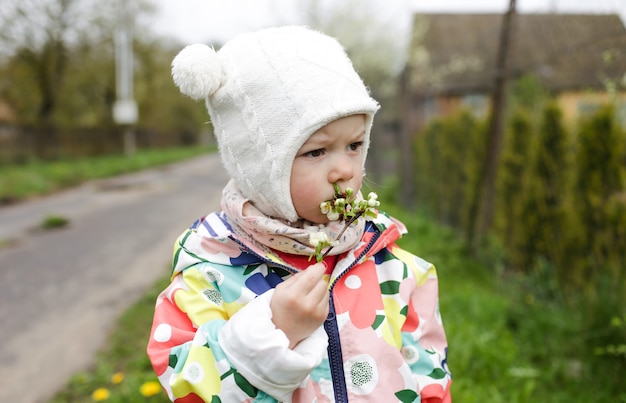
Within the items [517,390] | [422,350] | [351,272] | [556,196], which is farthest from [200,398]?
[556,196]

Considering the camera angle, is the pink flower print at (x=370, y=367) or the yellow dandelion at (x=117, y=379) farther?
the yellow dandelion at (x=117, y=379)

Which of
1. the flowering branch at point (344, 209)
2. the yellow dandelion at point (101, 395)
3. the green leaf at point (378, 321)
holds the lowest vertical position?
the yellow dandelion at point (101, 395)

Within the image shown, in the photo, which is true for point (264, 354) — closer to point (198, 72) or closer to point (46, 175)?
point (198, 72)

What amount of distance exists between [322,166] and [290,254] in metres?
0.26

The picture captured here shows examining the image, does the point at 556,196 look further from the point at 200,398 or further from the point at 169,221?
the point at 169,221

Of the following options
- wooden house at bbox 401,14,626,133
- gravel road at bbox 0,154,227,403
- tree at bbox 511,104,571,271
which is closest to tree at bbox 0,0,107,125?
gravel road at bbox 0,154,227,403

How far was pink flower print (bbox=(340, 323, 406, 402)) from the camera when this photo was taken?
139cm

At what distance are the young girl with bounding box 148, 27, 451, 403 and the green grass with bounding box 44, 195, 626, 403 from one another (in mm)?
1235

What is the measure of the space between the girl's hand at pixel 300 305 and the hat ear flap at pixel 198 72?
526 millimetres

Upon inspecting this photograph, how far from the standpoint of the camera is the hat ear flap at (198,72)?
139 centimetres

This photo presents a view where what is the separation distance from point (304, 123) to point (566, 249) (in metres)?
3.65

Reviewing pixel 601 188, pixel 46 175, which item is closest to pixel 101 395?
pixel 601 188

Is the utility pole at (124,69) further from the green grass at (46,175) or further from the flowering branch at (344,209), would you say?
the flowering branch at (344,209)

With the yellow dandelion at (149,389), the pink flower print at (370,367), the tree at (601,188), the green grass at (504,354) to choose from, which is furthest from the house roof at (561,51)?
the yellow dandelion at (149,389)
